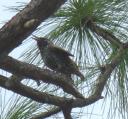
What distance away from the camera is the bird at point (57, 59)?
1130 mm

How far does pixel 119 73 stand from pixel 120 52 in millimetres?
206

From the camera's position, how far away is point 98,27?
136 centimetres

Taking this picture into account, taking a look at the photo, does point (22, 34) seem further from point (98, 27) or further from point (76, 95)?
point (98, 27)

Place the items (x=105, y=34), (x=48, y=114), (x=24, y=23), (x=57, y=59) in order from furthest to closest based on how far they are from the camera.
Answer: (x=105, y=34)
(x=57, y=59)
(x=48, y=114)
(x=24, y=23)

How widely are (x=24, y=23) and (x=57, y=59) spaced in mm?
363

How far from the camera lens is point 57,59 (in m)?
1.19

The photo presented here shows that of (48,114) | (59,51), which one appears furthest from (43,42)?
(48,114)

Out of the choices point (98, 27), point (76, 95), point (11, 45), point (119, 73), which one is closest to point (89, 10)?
point (98, 27)

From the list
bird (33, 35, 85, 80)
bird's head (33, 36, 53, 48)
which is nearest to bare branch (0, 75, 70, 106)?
bird (33, 35, 85, 80)

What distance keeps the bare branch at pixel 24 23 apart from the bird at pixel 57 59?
0.28 m

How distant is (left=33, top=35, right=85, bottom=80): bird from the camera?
113 centimetres

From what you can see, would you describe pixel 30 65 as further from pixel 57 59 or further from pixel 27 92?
pixel 57 59

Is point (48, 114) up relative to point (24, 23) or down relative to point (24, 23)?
down

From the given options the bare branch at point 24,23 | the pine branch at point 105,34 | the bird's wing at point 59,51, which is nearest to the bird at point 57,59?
the bird's wing at point 59,51
